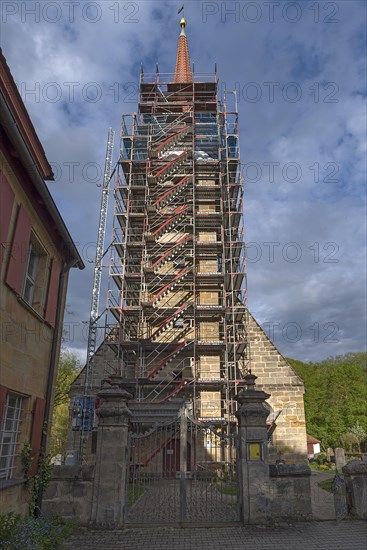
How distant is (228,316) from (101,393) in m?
12.9

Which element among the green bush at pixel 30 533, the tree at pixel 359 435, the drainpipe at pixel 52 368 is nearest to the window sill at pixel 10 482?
the green bush at pixel 30 533

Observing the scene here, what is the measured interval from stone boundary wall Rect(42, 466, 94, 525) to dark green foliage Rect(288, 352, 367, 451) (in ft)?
108

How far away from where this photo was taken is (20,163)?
25.8ft

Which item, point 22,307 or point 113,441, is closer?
point 22,307

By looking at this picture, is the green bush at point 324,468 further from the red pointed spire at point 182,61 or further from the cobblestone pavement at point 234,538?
the red pointed spire at point 182,61

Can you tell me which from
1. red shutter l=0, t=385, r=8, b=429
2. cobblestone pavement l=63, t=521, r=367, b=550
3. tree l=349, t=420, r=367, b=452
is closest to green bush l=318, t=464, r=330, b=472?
tree l=349, t=420, r=367, b=452

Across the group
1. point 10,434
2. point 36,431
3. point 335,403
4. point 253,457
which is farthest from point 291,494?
point 335,403

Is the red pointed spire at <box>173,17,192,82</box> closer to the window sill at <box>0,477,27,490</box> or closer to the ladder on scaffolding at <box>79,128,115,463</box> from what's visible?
the ladder on scaffolding at <box>79,128,115,463</box>

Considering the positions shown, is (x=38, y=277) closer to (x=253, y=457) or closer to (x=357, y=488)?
(x=253, y=457)

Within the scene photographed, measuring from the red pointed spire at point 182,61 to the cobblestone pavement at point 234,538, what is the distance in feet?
101

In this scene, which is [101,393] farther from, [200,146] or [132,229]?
[200,146]

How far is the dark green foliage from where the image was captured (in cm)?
3831

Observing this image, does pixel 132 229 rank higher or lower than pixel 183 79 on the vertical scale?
lower

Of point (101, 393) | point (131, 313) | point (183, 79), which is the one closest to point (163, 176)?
point (131, 313)
